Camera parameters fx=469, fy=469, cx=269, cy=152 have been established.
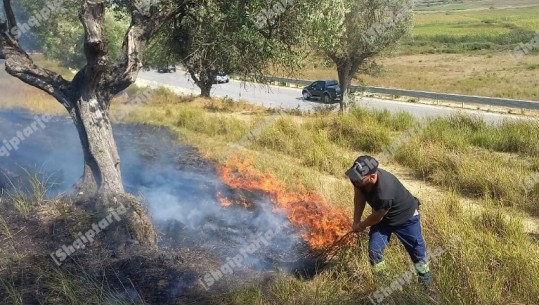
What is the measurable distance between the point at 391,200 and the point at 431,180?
5.37 m

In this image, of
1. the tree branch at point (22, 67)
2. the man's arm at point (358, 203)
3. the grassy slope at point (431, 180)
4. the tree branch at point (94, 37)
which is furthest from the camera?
the tree branch at point (22, 67)

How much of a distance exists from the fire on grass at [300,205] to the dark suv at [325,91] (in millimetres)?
18717

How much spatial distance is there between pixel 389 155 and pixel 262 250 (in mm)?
6244

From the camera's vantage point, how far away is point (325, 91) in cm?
2852

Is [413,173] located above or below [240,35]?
below

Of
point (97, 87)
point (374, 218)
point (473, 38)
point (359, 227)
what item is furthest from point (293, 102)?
point (473, 38)

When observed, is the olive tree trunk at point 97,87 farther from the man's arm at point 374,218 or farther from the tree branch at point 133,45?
the man's arm at point 374,218

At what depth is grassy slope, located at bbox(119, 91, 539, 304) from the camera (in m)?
4.59

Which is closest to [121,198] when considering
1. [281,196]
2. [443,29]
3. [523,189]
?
[281,196]

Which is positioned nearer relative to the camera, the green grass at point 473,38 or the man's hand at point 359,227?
the man's hand at point 359,227

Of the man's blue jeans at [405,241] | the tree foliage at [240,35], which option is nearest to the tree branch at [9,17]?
the tree foliage at [240,35]

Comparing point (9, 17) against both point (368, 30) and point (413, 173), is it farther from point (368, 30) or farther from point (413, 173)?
point (368, 30)

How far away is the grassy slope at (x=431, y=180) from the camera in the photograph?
4.59 meters

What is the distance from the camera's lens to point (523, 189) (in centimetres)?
810
